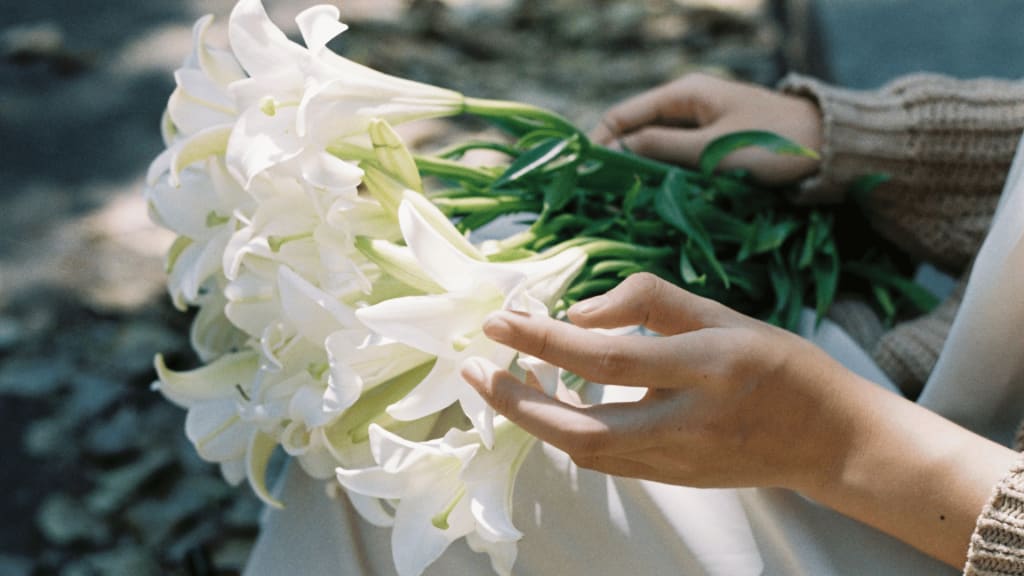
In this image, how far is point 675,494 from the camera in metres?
0.75

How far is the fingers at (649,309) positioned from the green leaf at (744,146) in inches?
11.8

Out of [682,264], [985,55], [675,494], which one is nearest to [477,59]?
[985,55]

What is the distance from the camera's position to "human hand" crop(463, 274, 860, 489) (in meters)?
0.61

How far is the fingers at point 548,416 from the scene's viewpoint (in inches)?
24.2

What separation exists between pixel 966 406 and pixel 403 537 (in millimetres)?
420

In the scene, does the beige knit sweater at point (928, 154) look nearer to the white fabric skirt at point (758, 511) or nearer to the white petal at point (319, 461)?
the white fabric skirt at point (758, 511)

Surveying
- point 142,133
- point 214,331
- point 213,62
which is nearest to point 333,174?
point 213,62

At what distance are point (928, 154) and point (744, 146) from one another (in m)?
0.17

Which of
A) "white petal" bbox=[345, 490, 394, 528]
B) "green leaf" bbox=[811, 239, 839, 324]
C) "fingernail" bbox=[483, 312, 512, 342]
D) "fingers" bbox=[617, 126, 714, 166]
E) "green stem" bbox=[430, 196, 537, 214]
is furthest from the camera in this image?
"fingers" bbox=[617, 126, 714, 166]

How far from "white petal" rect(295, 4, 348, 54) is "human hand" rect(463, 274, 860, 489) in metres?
0.22

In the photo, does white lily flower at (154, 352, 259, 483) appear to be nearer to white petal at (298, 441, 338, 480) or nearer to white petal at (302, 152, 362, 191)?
white petal at (298, 441, 338, 480)

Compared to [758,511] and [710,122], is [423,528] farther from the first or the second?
[710,122]

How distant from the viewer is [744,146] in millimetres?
976

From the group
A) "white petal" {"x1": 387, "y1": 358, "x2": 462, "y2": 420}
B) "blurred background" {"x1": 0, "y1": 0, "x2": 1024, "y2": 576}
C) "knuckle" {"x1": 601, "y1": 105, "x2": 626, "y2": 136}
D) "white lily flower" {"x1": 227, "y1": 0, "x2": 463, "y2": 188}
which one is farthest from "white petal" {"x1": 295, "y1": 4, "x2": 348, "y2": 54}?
"blurred background" {"x1": 0, "y1": 0, "x2": 1024, "y2": 576}
